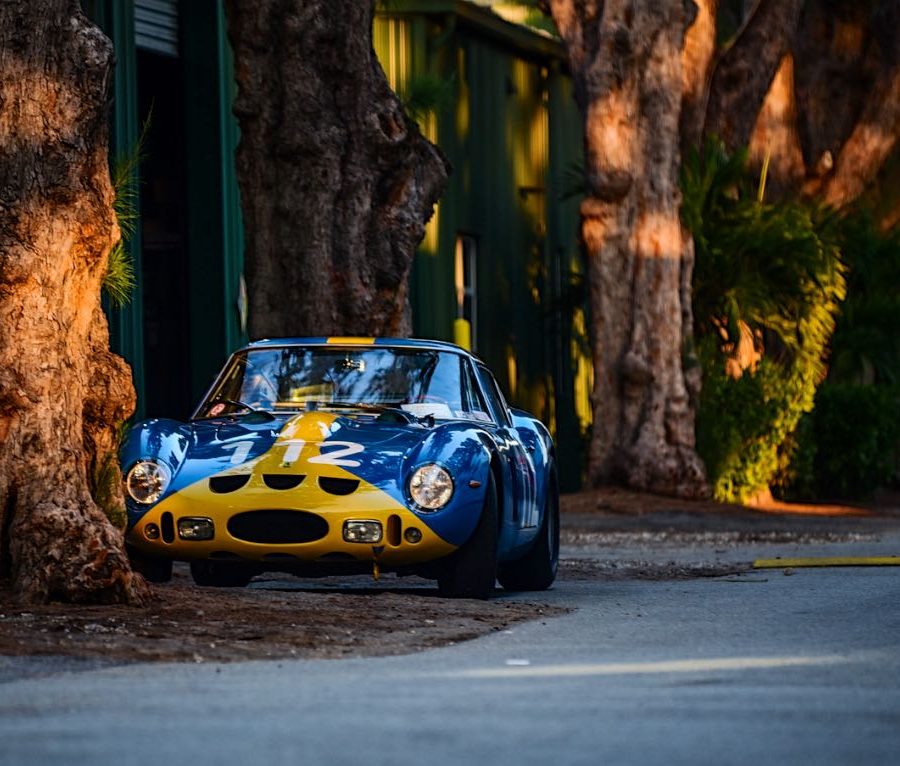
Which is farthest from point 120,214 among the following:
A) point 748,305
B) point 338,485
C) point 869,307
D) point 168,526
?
point 869,307

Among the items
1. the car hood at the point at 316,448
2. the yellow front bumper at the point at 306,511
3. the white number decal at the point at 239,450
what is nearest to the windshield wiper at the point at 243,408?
the car hood at the point at 316,448

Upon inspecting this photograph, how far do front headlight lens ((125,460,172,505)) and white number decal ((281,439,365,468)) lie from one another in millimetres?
607

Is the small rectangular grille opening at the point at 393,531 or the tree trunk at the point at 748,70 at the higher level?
the tree trunk at the point at 748,70

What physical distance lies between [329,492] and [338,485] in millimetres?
57

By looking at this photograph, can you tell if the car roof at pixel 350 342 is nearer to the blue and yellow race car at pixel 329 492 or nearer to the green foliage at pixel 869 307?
the blue and yellow race car at pixel 329 492

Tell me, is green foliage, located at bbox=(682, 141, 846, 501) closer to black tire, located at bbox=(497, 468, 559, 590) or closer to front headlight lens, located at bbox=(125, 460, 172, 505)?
black tire, located at bbox=(497, 468, 559, 590)

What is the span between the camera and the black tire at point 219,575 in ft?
40.7

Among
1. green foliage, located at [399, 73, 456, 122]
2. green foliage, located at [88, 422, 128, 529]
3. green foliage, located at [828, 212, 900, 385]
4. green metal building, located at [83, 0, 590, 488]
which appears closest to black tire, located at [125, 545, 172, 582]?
green foliage, located at [88, 422, 128, 529]

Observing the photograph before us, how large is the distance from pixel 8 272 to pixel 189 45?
10.9 m

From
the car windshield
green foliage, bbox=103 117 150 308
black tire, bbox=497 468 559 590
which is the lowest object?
black tire, bbox=497 468 559 590

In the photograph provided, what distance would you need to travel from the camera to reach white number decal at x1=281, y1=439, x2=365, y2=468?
1114 centimetres

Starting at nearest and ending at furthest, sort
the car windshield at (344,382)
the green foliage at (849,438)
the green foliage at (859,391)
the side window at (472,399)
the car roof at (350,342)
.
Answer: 1. the car windshield at (344,382)
2. the side window at (472,399)
3. the car roof at (350,342)
4. the green foliage at (849,438)
5. the green foliage at (859,391)

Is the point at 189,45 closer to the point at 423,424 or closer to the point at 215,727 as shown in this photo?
the point at 423,424

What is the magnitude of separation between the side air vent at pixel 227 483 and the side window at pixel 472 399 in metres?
1.60
